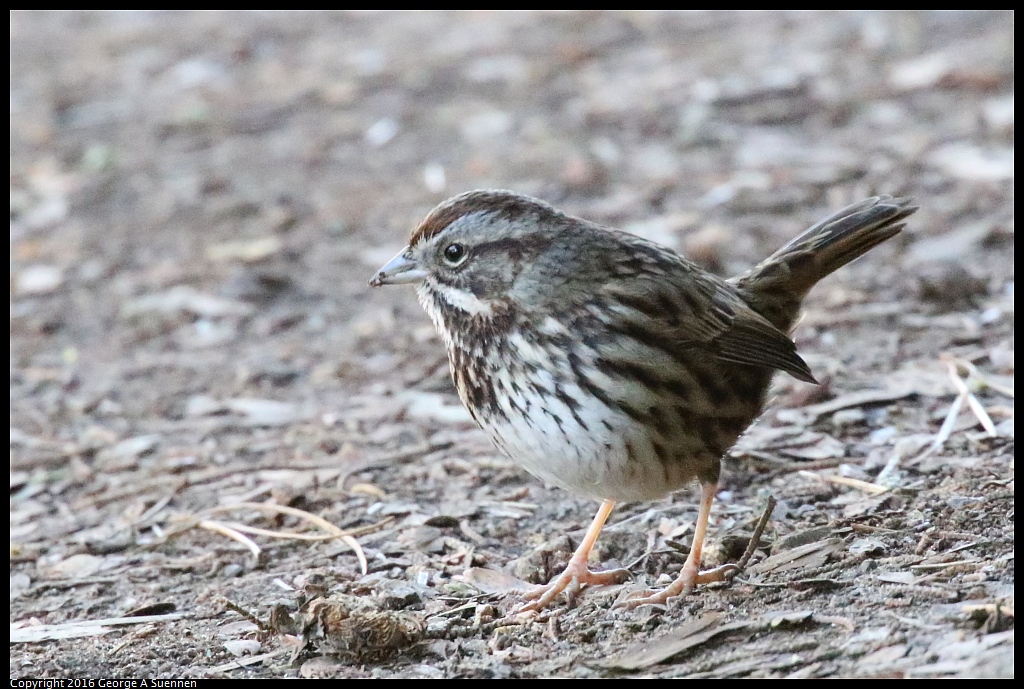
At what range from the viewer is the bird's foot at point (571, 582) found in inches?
169

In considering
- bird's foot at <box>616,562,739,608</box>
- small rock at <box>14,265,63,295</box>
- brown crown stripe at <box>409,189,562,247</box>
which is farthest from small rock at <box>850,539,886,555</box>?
small rock at <box>14,265,63,295</box>

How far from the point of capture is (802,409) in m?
5.56

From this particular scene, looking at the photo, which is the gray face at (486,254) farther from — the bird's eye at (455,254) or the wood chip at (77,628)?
the wood chip at (77,628)

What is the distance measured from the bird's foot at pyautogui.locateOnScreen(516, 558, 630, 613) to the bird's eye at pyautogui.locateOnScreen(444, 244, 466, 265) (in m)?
1.10

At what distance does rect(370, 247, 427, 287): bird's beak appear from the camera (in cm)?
448

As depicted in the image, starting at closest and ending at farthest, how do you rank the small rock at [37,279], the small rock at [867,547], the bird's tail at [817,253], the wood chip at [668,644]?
the wood chip at [668,644]
the small rock at [867,547]
the bird's tail at [817,253]
the small rock at [37,279]

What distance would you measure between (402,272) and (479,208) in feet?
1.16

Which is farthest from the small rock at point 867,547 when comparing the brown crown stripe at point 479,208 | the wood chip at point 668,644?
the brown crown stripe at point 479,208

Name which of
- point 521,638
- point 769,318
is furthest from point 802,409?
point 521,638

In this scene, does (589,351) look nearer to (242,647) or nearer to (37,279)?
(242,647)

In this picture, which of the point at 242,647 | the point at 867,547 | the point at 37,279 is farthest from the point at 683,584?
the point at 37,279

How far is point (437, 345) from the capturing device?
6.63 metres

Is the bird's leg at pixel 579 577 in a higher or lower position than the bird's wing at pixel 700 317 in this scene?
lower

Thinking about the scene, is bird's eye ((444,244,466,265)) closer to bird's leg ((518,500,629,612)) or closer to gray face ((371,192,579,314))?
gray face ((371,192,579,314))
